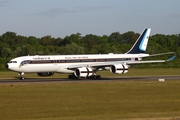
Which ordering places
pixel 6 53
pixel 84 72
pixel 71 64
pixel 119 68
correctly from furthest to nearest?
pixel 6 53, pixel 71 64, pixel 119 68, pixel 84 72

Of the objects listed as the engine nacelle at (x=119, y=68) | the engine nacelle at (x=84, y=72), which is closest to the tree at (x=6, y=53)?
the engine nacelle at (x=84, y=72)

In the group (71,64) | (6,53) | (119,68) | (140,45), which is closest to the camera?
(119,68)

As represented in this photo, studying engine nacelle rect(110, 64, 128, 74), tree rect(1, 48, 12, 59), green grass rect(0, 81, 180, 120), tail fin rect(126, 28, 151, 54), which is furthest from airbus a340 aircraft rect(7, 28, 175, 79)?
tree rect(1, 48, 12, 59)

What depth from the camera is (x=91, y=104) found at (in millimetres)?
29703

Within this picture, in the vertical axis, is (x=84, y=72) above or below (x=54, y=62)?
below

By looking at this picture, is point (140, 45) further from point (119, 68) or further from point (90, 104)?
point (90, 104)

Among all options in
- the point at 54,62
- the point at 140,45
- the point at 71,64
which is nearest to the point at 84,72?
the point at 71,64

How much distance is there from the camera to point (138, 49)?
221ft

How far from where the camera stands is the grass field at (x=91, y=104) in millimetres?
24688

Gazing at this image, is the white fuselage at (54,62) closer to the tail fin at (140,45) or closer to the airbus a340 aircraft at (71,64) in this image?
the airbus a340 aircraft at (71,64)

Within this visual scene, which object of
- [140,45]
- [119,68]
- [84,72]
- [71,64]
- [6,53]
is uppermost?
[6,53]

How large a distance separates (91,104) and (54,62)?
2823 centimetres

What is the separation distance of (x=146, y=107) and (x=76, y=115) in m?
5.14

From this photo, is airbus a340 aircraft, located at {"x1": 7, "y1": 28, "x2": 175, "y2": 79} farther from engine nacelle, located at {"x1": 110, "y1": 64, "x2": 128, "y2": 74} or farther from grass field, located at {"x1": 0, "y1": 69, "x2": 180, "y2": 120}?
grass field, located at {"x1": 0, "y1": 69, "x2": 180, "y2": 120}
